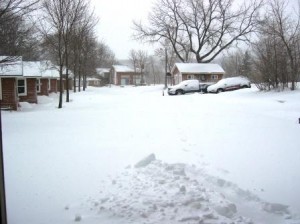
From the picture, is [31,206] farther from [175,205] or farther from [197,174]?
[197,174]

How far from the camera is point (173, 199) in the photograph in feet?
15.4

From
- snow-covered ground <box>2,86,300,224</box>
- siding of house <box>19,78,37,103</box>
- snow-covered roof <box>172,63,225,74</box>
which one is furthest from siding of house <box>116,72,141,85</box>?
snow-covered ground <box>2,86,300,224</box>

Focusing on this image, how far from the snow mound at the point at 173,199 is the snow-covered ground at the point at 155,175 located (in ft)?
0.05

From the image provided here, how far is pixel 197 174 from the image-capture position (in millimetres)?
5914

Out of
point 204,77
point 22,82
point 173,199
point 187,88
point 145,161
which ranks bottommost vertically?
point 173,199

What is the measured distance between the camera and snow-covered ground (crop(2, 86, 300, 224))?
14.4ft

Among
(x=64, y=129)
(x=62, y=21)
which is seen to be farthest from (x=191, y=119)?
(x=62, y=21)

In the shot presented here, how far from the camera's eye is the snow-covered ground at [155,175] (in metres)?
4.39

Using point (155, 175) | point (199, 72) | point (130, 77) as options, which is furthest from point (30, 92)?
point (130, 77)

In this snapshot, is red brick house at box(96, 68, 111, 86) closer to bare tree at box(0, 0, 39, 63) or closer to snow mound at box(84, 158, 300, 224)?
bare tree at box(0, 0, 39, 63)

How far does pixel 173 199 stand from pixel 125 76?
264 ft

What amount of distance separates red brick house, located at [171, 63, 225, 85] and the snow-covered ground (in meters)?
37.8

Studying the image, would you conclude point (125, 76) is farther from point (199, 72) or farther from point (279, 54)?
point (279, 54)

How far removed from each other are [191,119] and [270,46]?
44.1 ft
